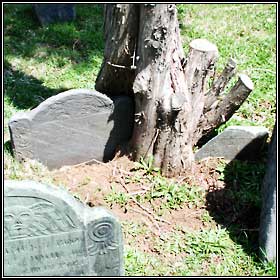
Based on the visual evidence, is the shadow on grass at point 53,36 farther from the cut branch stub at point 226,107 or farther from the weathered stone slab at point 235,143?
the weathered stone slab at point 235,143

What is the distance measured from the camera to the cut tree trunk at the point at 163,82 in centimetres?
411

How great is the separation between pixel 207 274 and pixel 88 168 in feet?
4.78

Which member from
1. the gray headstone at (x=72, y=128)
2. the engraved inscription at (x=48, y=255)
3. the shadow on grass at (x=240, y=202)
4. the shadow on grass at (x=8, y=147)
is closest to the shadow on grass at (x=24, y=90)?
the shadow on grass at (x=8, y=147)

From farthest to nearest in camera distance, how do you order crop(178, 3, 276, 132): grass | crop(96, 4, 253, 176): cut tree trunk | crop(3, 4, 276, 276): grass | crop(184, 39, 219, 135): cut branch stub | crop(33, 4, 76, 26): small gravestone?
crop(33, 4, 76, 26): small gravestone, crop(178, 3, 276, 132): grass, crop(184, 39, 219, 135): cut branch stub, crop(96, 4, 253, 176): cut tree trunk, crop(3, 4, 276, 276): grass

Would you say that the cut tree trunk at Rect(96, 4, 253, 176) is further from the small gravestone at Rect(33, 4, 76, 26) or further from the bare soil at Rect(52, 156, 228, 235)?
the small gravestone at Rect(33, 4, 76, 26)

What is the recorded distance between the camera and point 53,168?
185 inches

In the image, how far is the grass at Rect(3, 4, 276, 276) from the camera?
12.6ft

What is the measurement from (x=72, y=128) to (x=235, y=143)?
4.46 feet

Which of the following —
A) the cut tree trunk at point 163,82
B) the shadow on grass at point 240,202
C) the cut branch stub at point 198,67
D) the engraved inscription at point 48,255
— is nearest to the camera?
the engraved inscription at point 48,255

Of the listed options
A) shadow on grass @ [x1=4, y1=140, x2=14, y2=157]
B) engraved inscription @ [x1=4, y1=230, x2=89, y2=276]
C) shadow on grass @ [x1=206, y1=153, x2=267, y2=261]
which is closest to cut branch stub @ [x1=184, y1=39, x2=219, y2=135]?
shadow on grass @ [x1=206, y1=153, x2=267, y2=261]

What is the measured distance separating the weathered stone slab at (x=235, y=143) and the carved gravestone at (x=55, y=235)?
157 centimetres

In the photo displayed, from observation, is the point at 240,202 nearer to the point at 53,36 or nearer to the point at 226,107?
the point at 226,107

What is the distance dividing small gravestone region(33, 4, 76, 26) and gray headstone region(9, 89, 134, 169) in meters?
2.84

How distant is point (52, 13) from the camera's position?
705 centimetres
